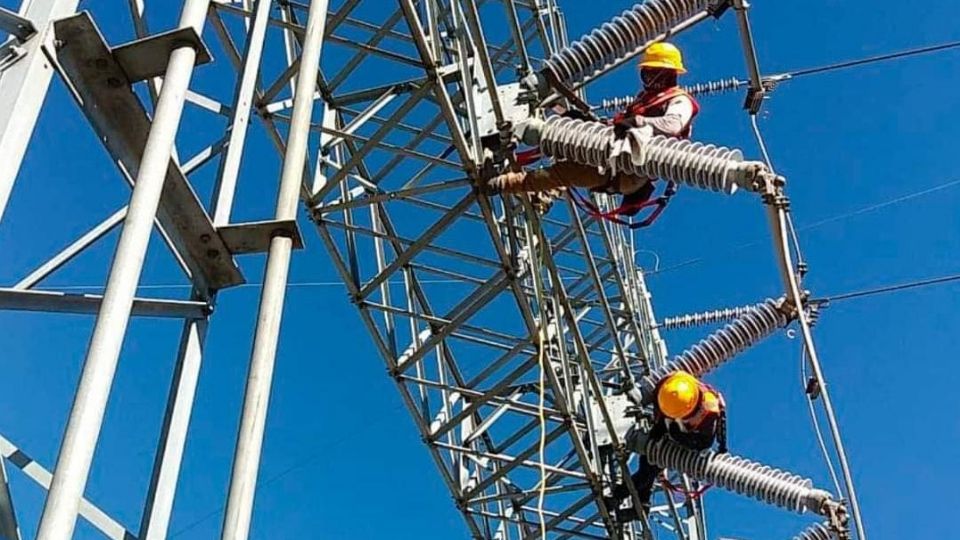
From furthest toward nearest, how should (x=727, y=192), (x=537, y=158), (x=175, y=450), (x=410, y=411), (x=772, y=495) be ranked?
(x=410, y=411) < (x=537, y=158) < (x=772, y=495) < (x=727, y=192) < (x=175, y=450)

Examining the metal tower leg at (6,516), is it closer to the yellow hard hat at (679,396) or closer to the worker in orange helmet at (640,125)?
the worker in orange helmet at (640,125)

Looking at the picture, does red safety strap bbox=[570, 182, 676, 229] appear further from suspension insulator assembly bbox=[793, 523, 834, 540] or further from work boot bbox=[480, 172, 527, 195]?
suspension insulator assembly bbox=[793, 523, 834, 540]

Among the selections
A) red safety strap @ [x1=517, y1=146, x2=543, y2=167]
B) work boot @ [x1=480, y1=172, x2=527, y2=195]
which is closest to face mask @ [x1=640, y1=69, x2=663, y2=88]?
red safety strap @ [x1=517, y1=146, x2=543, y2=167]

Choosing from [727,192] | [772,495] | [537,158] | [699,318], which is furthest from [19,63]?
[699,318]

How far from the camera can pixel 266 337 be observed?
4.66m

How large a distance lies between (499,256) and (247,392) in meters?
5.47

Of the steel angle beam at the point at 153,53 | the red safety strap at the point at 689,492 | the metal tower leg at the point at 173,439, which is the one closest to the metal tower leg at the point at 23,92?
the steel angle beam at the point at 153,53

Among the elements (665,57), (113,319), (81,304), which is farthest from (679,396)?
(113,319)

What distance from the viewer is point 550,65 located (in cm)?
863

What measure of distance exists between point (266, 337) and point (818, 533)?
20.1 feet

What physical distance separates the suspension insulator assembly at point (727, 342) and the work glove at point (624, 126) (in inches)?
91.9

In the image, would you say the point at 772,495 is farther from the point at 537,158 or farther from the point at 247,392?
the point at 247,392

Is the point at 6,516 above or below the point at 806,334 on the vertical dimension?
below

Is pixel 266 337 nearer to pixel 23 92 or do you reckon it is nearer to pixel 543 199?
pixel 23 92
